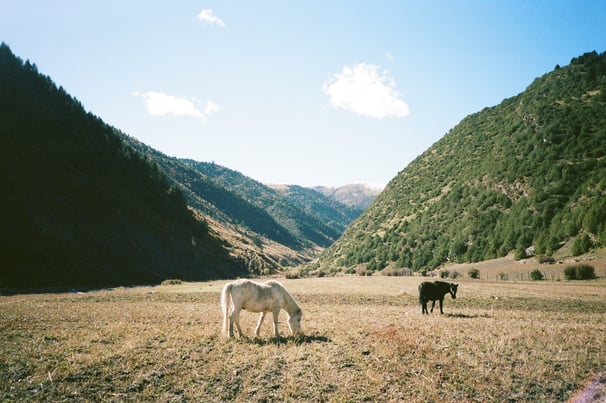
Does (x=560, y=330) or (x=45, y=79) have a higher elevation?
(x=45, y=79)

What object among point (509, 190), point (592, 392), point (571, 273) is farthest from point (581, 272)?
point (509, 190)

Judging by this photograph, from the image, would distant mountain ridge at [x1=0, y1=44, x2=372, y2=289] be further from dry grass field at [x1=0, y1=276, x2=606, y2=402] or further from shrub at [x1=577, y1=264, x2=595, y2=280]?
shrub at [x1=577, y1=264, x2=595, y2=280]

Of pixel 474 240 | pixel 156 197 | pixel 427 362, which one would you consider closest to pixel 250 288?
pixel 427 362

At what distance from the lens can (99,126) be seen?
113 meters

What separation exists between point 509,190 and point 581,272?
206 feet

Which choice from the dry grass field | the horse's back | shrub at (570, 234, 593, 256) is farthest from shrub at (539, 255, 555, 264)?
the horse's back

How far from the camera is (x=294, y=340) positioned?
13.7 m

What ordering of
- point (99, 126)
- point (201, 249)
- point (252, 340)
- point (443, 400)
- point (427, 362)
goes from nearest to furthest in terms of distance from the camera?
1. point (443, 400)
2. point (427, 362)
3. point (252, 340)
4. point (201, 249)
5. point (99, 126)

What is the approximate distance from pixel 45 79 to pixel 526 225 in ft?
522

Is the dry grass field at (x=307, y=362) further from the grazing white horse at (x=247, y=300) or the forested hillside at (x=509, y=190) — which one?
the forested hillside at (x=509, y=190)

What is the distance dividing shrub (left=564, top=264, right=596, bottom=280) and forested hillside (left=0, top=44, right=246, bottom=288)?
7487cm

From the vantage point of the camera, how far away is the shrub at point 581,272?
1977 inches

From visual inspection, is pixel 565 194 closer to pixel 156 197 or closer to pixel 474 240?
pixel 474 240

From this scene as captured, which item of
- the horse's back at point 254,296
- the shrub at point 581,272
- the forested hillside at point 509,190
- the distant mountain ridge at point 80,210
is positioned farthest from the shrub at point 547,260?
Result: the distant mountain ridge at point 80,210
